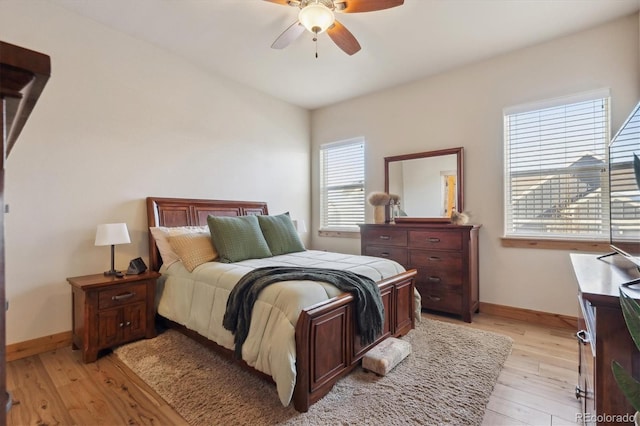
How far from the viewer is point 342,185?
15.5 ft

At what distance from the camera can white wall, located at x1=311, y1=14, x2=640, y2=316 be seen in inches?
109

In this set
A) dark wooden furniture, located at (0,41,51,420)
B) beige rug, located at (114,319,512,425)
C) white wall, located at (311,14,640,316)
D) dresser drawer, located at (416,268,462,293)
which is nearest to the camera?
dark wooden furniture, located at (0,41,51,420)

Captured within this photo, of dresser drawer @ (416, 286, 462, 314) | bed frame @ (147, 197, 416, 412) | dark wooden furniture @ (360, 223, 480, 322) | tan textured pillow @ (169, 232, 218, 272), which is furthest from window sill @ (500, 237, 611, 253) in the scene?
tan textured pillow @ (169, 232, 218, 272)

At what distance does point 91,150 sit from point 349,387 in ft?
9.53

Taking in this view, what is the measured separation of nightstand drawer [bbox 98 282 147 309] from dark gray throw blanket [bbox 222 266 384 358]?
1022 mm

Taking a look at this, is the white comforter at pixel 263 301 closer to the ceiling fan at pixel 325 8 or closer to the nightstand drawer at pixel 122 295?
the nightstand drawer at pixel 122 295

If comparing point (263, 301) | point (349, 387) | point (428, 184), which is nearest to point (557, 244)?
point (428, 184)

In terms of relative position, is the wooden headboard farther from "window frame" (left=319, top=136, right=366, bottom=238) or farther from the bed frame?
"window frame" (left=319, top=136, right=366, bottom=238)

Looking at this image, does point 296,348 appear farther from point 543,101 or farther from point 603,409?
point 543,101

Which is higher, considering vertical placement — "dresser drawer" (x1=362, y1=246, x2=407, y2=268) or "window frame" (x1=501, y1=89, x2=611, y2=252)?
"window frame" (x1=501, y1=89, x2=611, y2=252)

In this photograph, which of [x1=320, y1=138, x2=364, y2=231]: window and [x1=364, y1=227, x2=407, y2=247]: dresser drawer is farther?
[x1=320, y1=138, x2=364, y2=231]: window

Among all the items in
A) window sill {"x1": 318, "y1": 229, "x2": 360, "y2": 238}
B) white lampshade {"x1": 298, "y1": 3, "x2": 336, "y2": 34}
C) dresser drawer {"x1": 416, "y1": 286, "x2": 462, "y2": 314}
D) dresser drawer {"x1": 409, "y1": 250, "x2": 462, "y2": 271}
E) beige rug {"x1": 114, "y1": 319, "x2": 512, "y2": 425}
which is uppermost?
white lampshade {"x1": 298, "y1": 3, "x2": 336, "y2": 34}

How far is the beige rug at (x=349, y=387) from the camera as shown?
1684 mm

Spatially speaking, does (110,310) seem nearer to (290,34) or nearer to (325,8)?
(290,34)
